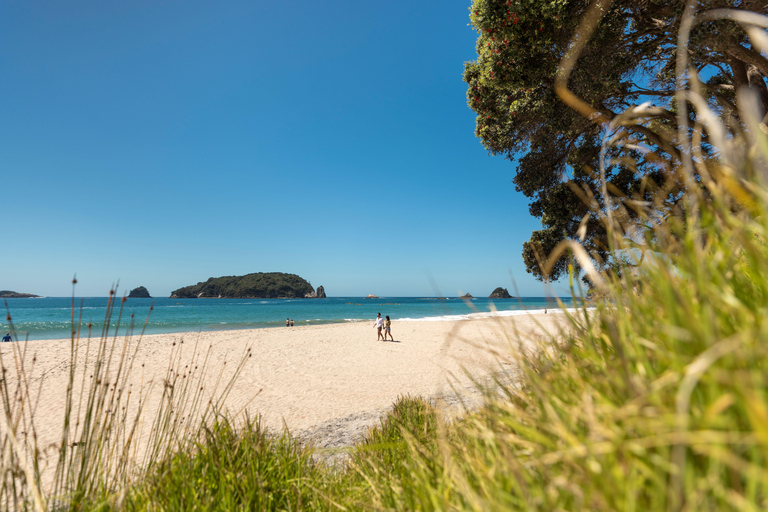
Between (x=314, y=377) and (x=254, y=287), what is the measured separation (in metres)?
130

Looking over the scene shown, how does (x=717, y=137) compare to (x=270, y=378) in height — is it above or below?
above

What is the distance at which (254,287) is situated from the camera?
132375mm

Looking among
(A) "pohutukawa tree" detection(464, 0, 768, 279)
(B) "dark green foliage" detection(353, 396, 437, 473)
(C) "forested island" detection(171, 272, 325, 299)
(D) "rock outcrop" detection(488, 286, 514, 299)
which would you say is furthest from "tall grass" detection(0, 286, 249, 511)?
(C) "forested island" detection(171, 272, 325, 299)

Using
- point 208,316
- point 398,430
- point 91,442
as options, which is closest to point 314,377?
point 398,430

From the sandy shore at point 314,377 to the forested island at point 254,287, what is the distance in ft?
382

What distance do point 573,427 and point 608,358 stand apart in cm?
31

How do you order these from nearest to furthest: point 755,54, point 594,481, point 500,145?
point 594,481 → point 755,54 → point 500,145

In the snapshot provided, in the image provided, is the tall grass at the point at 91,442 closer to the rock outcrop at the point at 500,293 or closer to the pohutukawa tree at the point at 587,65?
the rock outcrop at the point at 500,293

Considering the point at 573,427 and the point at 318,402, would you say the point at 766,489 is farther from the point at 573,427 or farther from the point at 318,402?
the point at 318,402

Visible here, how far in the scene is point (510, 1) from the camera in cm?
635

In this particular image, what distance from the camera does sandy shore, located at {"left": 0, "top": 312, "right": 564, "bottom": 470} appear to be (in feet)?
18.1

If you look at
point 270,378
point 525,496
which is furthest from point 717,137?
point 270,378

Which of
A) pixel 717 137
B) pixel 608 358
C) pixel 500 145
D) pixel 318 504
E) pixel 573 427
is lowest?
pixel 318 504

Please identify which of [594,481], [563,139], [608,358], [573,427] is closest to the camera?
[594,481]
